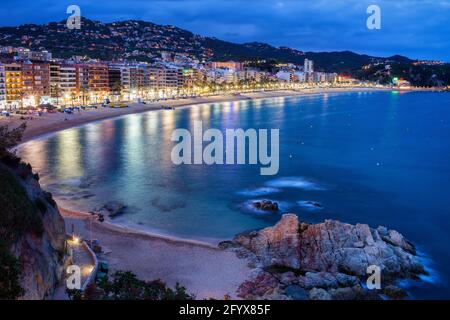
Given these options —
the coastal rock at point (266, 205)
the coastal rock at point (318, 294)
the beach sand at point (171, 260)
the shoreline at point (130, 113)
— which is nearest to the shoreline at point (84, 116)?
the shoreline at point (130, 113)

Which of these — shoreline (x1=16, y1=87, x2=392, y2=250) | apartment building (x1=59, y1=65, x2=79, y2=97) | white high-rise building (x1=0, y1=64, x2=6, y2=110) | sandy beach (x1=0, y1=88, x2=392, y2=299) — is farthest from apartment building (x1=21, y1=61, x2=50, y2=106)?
sandy beach (x1=0, y1=88, x2=392, y2=299)

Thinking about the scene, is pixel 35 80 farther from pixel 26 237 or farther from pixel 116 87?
pixel 26 237

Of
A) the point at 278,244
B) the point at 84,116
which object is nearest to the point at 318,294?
the point at 278,244

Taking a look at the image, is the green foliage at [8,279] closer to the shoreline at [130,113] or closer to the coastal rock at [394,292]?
the shoreline at [130,113]

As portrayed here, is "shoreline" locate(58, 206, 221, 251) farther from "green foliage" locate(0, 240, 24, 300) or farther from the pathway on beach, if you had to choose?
"green foliage" locate(0, 240, 24, 300)

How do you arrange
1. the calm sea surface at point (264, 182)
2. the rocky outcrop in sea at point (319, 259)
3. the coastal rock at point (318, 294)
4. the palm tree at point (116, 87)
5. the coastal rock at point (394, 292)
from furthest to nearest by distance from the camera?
the palm tree at point (116, 87) < the calm sea surface at point (264, 182) < the rocky outcrop in sea at point (319, 259) < the coastal rock at point (394, 292) < the coastal rock at point (318, 294)
